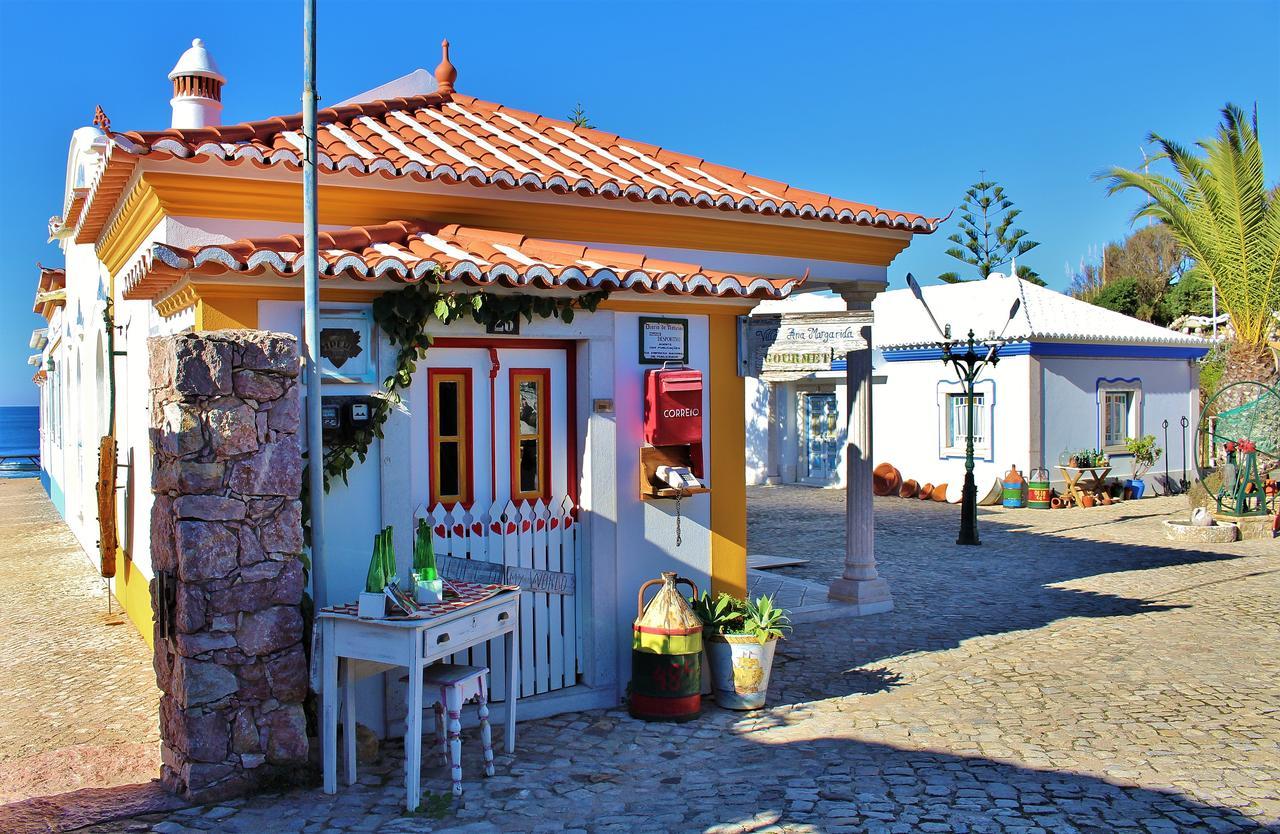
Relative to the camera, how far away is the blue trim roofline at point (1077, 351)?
18800 millimetres

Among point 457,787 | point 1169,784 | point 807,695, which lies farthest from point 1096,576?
point 457,787

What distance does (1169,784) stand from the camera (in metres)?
5.19

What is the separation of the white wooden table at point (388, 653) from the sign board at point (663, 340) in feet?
6.97

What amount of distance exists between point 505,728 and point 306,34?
12.2 ft

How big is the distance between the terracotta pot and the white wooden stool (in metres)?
16.3

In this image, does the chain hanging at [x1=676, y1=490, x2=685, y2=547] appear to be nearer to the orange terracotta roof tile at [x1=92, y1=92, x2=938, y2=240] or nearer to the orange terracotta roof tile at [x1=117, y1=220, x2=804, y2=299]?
the orange terracotta roof tile at [x1=117, y1=220, x2=804, y2=299]

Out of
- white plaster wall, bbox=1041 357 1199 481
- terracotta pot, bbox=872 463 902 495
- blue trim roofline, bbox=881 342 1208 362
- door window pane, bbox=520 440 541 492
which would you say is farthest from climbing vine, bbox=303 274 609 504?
terracotta pot, bbox=872 463 902 495

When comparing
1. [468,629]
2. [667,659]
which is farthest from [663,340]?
[468,629]

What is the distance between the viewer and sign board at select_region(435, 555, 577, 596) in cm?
603

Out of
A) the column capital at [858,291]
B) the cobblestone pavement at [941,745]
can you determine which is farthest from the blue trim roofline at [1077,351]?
the column capital at [858,291]

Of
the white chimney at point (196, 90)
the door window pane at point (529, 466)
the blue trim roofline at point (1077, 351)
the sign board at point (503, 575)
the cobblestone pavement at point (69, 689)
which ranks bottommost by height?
the cobblestone pavement at point (69, 689)

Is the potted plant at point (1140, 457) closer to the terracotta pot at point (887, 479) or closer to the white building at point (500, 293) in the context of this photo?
the terracotta pot at point (887, 479)

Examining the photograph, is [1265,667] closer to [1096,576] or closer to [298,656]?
[1096,576]

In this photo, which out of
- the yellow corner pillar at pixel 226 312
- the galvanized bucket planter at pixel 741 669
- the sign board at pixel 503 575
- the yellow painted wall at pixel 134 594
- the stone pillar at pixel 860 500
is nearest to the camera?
the yellow corner pillar at pixel 226 312
